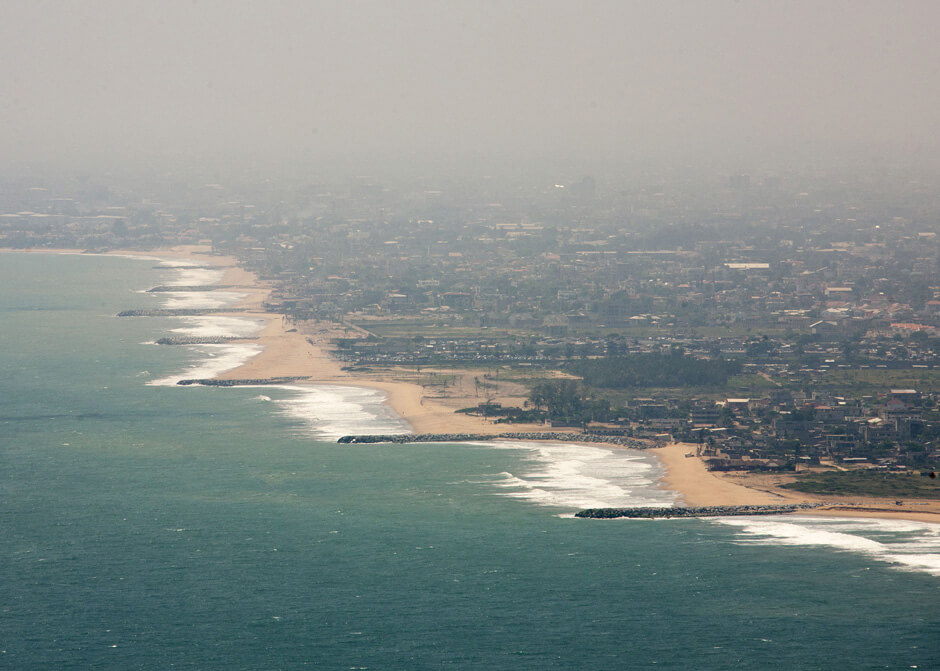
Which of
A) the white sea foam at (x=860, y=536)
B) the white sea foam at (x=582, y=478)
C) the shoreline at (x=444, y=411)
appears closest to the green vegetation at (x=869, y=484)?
the shoreline at (x=444, y=411)

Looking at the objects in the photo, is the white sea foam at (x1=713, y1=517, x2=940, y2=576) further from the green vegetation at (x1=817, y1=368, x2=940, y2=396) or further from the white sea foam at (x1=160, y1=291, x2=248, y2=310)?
the white sea foam at (x1=160, y1=291, x2=248, y2=310)

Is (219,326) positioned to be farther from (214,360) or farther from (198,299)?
(214,360)

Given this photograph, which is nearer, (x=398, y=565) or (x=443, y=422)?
(x=398, y=565)

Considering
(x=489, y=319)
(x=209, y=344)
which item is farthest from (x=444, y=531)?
(x=489, y=319)

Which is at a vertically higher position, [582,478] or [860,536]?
[582,478]

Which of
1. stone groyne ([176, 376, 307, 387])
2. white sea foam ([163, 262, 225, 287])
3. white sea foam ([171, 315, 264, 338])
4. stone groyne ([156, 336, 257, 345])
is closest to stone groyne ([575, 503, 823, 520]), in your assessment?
stone groyne ([176, 376, 307, 387])

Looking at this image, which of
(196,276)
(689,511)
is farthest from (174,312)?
(689,511)

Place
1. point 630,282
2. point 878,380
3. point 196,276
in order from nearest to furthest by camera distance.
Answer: point 878,380
point 630,282
point 196,276

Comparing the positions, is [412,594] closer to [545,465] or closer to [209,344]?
[545,465]
